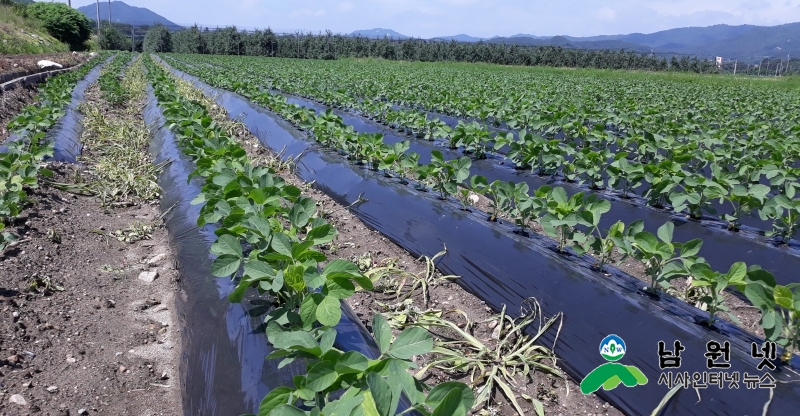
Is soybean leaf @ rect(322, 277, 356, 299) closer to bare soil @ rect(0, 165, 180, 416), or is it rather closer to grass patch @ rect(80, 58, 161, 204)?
bare soil @ rect(0, 165, 180, 416)

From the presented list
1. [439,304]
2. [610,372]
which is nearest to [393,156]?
[439,304]

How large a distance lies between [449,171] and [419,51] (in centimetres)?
4204

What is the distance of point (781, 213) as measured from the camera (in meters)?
3.20

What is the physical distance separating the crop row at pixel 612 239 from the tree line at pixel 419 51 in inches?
1554

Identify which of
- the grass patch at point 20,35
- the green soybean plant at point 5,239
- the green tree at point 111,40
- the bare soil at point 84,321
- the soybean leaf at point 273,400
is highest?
the green tree at point 111,40

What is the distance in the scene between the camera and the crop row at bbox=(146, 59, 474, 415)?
1.26 metres

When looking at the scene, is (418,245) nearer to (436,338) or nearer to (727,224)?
(436,338)

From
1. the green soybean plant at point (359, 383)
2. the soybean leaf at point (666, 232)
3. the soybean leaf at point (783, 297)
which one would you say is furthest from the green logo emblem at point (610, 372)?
the green soybean plant at point (359, 383)

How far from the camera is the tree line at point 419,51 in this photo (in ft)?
136

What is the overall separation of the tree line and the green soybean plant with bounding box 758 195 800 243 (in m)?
39.9

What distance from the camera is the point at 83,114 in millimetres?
9047

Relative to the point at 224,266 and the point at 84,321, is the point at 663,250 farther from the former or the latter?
the point at 84,321

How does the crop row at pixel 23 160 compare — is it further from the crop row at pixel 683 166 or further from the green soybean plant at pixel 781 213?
the green soybean plant at pixel 781 213

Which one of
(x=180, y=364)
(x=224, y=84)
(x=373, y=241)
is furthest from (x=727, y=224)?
(x=224, y=84)
